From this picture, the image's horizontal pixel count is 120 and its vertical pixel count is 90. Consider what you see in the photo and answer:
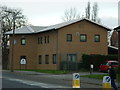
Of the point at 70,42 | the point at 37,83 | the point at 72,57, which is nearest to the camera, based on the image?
the point at 37,83

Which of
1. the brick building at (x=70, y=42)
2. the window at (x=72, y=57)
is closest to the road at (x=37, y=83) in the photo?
the window at (x=72, y=57)

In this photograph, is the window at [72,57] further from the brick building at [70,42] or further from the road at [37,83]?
the road at [37,83]

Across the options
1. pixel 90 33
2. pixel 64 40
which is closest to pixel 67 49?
pixel 64 40

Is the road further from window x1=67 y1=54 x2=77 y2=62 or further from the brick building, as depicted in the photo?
the brick building

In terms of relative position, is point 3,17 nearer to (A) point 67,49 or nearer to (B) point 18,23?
(B) point 18,23

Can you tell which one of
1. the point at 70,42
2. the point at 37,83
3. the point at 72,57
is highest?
the point at 70,42

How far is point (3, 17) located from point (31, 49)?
15.0 metres

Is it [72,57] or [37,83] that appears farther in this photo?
[72,57]

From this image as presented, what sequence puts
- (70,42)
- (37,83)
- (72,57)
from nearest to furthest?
1. (37,83)
2. (72,57)
3. (70,42)

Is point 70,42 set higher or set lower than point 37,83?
higher

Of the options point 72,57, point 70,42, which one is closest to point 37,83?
point 72,57

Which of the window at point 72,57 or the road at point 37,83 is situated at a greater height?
the window at point 72,57

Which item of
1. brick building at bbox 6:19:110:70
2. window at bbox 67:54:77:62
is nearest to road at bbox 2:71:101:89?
window at bbox 67:54:77:62

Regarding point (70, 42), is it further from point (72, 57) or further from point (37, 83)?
point (37, 83)
